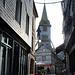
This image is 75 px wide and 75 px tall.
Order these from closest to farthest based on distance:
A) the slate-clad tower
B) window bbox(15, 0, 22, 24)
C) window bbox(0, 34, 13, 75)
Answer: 1. window bbox(0, 34, 13, 75)
2. window bbox(15, 0, 22, 24)
3. the slate-clad tower

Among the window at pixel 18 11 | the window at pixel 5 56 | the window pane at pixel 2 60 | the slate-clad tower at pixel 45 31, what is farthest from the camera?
the slate-clad tower at pixel 45 31

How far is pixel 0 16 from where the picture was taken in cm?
582

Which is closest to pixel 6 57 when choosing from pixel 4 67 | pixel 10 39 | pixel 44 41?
pixel 4 67

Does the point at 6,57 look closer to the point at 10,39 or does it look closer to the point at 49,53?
the point at 10,39

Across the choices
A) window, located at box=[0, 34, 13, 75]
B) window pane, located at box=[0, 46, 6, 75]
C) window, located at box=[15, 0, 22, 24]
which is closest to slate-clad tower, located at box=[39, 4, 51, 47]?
window, located at box=[15, 0, 22, 24]

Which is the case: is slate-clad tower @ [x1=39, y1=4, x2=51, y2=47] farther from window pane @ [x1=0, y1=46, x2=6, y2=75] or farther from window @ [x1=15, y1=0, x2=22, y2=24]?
window pane @ [x1=0, y1=46, x2=6, y2=75]

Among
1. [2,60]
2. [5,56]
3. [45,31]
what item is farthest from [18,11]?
[45,31]

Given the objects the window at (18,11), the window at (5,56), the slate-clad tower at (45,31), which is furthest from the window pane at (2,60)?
the slate-clad tower at (45,31)

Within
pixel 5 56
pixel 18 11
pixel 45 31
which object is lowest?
pixel 5 56

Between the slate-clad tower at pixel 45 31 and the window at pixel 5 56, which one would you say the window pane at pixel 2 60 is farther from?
the slate-clad tower at pixel 45 31

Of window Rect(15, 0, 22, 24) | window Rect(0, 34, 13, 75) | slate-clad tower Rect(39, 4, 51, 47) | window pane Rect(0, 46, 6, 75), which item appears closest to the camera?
window pane Rect(0, 46, 6, 75)

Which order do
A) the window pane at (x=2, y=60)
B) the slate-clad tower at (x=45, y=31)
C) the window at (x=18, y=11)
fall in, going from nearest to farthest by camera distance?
the window pane at (x=2, y=60), the window at (x=18, y=11), the slate-clad tower at (x=45, y=31)

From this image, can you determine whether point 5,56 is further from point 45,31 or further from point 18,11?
point 45,31

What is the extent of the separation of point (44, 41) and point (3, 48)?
197 ft
